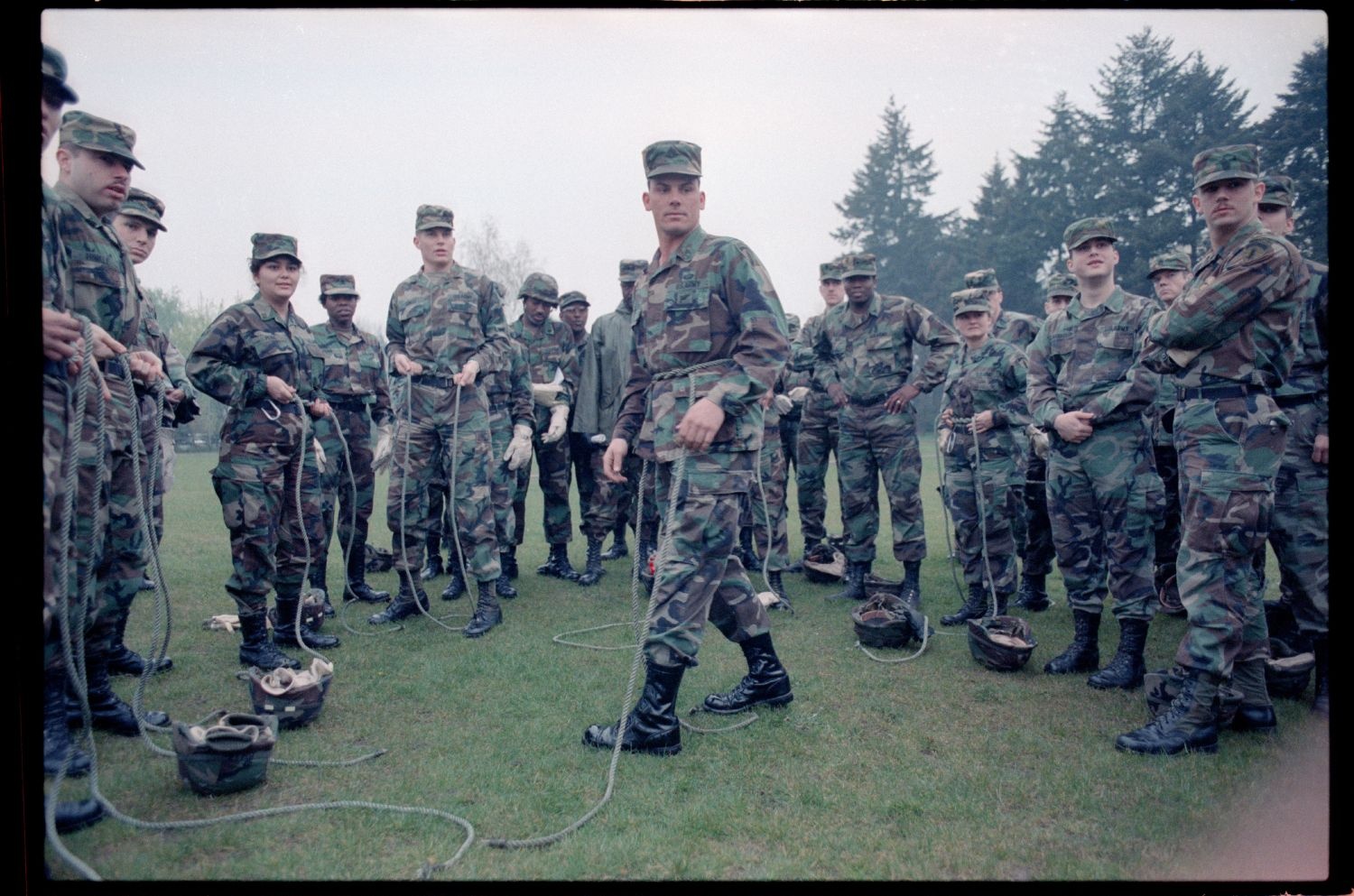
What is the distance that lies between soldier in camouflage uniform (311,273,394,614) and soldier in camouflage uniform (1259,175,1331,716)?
654 cm

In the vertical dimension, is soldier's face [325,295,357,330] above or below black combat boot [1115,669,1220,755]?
above

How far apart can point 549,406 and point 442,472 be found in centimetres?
212

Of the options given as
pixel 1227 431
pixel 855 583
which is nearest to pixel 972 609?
pixel 855 583

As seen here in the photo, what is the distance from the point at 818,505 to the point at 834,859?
552 centimetres

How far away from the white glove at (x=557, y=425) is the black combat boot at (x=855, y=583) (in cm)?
315

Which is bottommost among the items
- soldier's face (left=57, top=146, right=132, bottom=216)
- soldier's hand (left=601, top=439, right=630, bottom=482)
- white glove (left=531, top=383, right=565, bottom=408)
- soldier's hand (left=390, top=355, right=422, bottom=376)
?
soldier's hand (left=601, top=439, right=630, bottom=482)

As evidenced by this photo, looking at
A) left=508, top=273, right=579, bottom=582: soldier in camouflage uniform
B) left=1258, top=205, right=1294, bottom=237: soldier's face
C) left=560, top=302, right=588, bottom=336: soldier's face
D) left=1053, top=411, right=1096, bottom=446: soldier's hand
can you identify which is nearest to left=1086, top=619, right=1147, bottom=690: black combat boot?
left=1053, top=411, right=1096, bottom=446: soldier's hand

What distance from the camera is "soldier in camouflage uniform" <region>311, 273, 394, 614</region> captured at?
267 inches

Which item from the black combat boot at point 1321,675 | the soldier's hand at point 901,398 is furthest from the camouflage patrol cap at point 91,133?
the black combat boot at point 1321,675

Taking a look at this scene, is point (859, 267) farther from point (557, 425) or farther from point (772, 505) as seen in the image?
point (557, 425)

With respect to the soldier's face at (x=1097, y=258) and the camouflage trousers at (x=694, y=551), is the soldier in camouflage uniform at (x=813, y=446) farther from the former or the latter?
the camouflage trousers at (x=694, y=551)

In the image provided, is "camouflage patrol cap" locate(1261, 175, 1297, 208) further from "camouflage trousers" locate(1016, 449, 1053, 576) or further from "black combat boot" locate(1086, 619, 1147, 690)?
"black combat boot" locate(1086, 619, 1147, 690)

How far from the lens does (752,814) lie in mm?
2922

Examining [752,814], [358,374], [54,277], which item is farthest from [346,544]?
[752,814]
